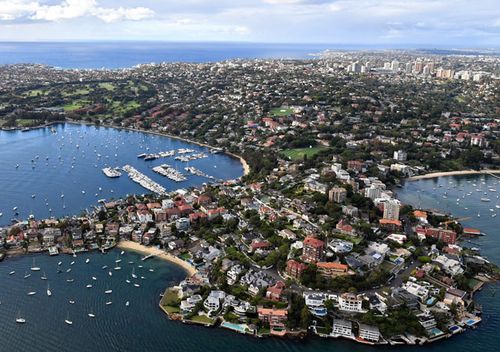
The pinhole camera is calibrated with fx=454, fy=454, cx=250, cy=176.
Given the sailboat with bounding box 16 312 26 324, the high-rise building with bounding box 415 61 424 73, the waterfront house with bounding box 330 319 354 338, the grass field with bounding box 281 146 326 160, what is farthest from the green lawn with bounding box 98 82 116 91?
the waterfront house with bounding box 330 319 354 338

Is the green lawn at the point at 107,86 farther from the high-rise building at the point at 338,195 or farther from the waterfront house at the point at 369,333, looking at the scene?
the waterfront house at the point at 369,333

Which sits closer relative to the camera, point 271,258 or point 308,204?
point 271,258

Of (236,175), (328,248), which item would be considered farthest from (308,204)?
(236,175)

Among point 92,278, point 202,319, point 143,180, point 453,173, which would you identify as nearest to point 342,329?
point 202,319

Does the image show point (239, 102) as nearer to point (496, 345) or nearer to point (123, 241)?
point (123, 241)

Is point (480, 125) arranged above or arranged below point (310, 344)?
above

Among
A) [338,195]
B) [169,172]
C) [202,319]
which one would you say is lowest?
[202,319]

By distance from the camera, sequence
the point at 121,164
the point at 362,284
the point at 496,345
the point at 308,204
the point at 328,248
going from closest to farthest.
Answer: the point at 496,345
the point at 362,284
the point at 328,248
the point at 308,204
the point at 121,164

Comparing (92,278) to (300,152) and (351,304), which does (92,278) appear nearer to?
(351,304)
